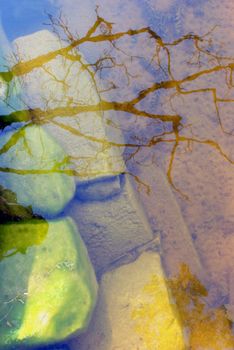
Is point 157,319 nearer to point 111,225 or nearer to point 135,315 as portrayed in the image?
point 135,315

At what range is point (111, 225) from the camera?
311cm

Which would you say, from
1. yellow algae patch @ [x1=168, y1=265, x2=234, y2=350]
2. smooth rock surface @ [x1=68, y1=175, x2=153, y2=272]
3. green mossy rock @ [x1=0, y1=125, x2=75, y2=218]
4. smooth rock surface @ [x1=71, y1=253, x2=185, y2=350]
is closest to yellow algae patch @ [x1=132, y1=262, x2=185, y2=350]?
smooth rock surface @ [x1=71, y1=253, x2=185, y2=350]

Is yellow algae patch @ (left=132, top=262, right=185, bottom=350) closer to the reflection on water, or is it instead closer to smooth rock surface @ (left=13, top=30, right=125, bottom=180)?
the reflection on water

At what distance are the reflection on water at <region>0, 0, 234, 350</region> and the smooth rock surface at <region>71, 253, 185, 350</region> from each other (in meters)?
0.06

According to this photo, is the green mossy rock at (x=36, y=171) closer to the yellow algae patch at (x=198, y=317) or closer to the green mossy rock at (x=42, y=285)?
the green mossy rock at (x=42, y=285)

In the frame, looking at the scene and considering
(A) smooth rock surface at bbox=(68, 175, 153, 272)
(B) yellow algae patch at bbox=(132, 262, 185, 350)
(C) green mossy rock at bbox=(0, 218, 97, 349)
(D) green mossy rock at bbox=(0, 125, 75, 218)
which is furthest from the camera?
(A) smooth rock surface at bbox=(68, 175, 153, 272)

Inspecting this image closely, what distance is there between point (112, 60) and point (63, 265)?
231 centimetres

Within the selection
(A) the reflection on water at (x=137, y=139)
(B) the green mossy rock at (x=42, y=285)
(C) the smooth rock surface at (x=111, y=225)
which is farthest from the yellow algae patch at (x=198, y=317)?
(B) the green mossy rock at (x=42, y=285)

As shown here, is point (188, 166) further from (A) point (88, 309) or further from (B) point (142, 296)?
(A) point (88, 309)

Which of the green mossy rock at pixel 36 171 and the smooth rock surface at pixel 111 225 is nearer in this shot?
the green mossy rock at pixel 36 171

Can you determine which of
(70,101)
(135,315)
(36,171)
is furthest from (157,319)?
(70,101)

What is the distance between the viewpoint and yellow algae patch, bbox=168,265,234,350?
279 centimetres

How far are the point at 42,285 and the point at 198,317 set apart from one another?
131 cm

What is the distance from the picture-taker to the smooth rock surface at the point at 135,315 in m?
Result: 2.72
